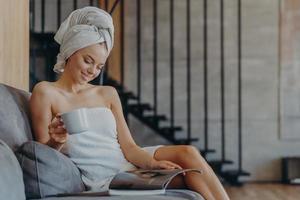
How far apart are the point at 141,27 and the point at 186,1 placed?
526 millimetres

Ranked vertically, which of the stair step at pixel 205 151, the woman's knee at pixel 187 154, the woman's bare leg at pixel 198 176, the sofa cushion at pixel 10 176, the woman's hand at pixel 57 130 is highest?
the woman's hand at pixel 57 130

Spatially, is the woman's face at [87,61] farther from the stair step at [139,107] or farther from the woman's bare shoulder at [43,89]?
the stair step at [139,107]

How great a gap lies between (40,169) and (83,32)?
0.66 metres

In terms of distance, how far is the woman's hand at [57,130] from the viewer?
81.0 inches

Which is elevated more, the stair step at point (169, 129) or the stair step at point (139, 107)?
the stair step at point (139, 107)

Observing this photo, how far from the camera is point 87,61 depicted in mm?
2395

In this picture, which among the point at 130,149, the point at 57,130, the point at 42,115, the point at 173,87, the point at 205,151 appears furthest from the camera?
the point at 173,87

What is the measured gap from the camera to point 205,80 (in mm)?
5887

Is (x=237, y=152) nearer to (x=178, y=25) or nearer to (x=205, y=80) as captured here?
(x=205, y=80)

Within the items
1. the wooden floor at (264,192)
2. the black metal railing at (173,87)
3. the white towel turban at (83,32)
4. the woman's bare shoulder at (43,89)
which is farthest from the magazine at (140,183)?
the black metal railing at (173,87)

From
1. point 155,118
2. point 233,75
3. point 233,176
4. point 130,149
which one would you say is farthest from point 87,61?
point 233,75

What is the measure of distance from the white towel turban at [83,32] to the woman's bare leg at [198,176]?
1.74ft

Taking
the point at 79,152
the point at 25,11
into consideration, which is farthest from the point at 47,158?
the point at 25,11

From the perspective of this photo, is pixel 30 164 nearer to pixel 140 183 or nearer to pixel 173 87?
pixel 140 183
